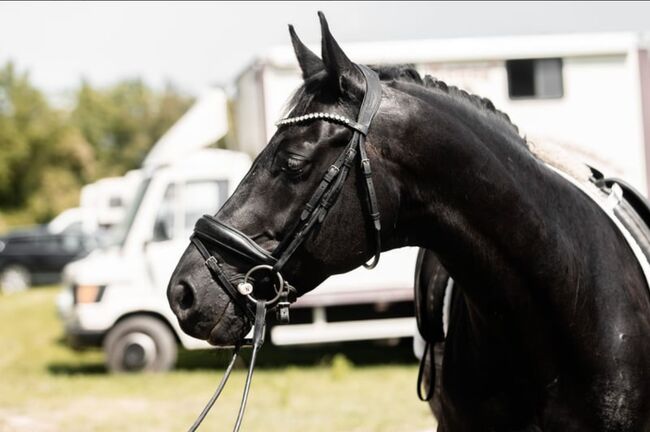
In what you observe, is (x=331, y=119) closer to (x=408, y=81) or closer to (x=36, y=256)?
(x=408, y=81)

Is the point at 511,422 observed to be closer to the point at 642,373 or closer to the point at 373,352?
the point at 642,373

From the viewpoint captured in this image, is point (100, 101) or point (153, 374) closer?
point (153, 374)

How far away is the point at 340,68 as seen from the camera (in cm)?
257

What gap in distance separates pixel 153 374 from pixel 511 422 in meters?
8.10

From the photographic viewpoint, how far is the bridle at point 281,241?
2.50 metres

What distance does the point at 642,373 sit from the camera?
9.03 ft

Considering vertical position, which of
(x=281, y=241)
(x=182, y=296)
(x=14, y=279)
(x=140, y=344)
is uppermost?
(x=281, y=241)

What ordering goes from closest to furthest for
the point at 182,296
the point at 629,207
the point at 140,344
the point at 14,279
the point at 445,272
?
the point at 182,296 → the point at 629,207 → the point at 445,272 → the point at 140,344 → the point at 14,279

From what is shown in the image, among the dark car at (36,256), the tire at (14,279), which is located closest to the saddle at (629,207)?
the dark car at (36,256)

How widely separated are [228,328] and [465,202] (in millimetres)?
817

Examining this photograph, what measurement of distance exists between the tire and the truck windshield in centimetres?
1657

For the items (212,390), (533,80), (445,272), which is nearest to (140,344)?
(212,390)

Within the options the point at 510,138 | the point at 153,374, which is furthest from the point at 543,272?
the point at 153,374

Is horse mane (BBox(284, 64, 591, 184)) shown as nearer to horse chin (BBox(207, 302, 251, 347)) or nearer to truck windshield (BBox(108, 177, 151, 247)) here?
horse chin (BBox(207, 302, 251, 347))
